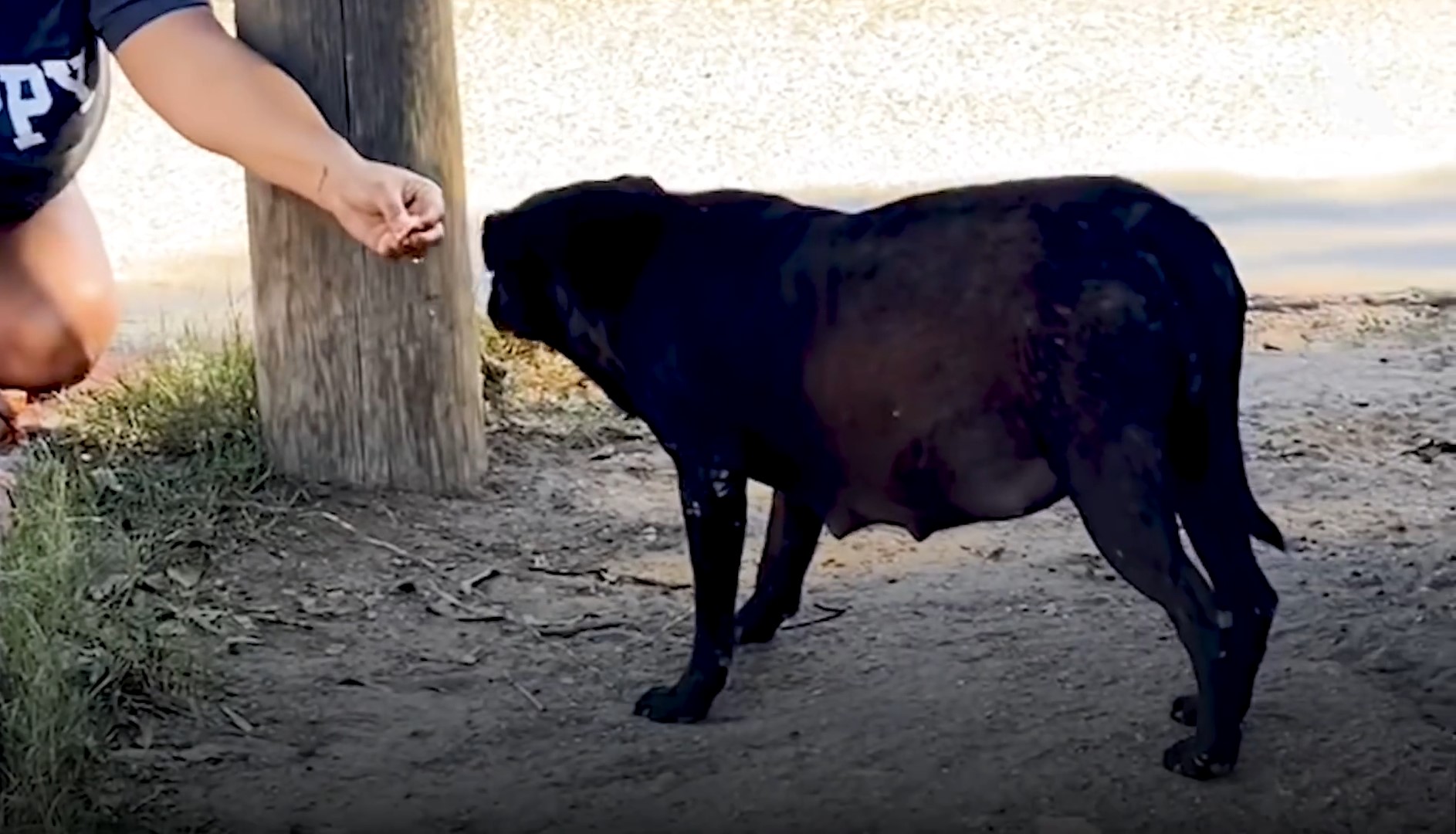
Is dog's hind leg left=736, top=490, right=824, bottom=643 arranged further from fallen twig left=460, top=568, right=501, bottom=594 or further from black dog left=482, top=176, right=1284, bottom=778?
fallen twig left=460, top=568, right=501, bottom=594

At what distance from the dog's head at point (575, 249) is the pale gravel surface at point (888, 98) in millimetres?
3673

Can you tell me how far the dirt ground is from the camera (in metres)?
3.09

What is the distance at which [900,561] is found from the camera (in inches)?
164

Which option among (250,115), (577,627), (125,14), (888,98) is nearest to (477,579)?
(577,627)

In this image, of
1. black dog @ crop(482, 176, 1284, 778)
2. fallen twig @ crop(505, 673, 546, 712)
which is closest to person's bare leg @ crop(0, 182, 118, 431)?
fallen twig @ crop(505, 673, 546, 712)

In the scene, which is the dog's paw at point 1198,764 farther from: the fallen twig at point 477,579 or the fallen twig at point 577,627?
the fallen twig at point 477,579

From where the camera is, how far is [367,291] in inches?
171

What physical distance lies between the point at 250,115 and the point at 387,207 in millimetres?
401

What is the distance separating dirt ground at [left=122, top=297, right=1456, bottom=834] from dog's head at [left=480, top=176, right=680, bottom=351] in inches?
24.5

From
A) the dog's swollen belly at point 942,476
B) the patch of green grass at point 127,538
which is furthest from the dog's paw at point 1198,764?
the patch of green grass at point 127,538

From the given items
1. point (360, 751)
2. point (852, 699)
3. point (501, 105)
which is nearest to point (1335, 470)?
point (852, 699)

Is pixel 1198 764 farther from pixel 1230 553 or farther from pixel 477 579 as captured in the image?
pixel 477 579

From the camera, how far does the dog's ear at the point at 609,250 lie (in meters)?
3.34

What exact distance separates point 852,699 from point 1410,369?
2.32 metres
